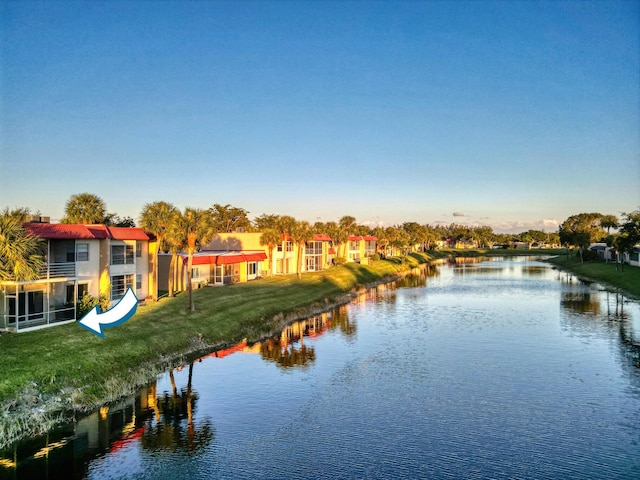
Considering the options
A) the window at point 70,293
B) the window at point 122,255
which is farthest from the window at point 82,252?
the window at point 122,255

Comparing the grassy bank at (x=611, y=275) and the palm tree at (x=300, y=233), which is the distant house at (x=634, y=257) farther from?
the palm tree at (x=300, y=233)

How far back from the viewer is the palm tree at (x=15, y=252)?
33562mm

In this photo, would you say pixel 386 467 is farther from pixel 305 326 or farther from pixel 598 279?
pixel 598 279

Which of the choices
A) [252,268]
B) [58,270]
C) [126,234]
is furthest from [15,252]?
[252,268]

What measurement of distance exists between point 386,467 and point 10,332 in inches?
1019

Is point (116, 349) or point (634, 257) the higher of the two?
point (634, 257)

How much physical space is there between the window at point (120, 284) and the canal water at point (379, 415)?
13.3 meters

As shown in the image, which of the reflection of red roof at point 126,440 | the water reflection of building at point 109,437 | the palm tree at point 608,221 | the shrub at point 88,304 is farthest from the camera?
the palm tree at point 608,221

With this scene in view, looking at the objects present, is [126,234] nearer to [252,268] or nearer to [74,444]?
[74,444]

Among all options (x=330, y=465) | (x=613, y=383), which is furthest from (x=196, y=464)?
(x=613, y=383)

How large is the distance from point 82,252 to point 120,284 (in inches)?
239

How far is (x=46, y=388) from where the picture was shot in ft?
92.1

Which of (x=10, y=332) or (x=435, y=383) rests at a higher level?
(x=10, y=332)

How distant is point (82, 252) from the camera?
45438 mm
